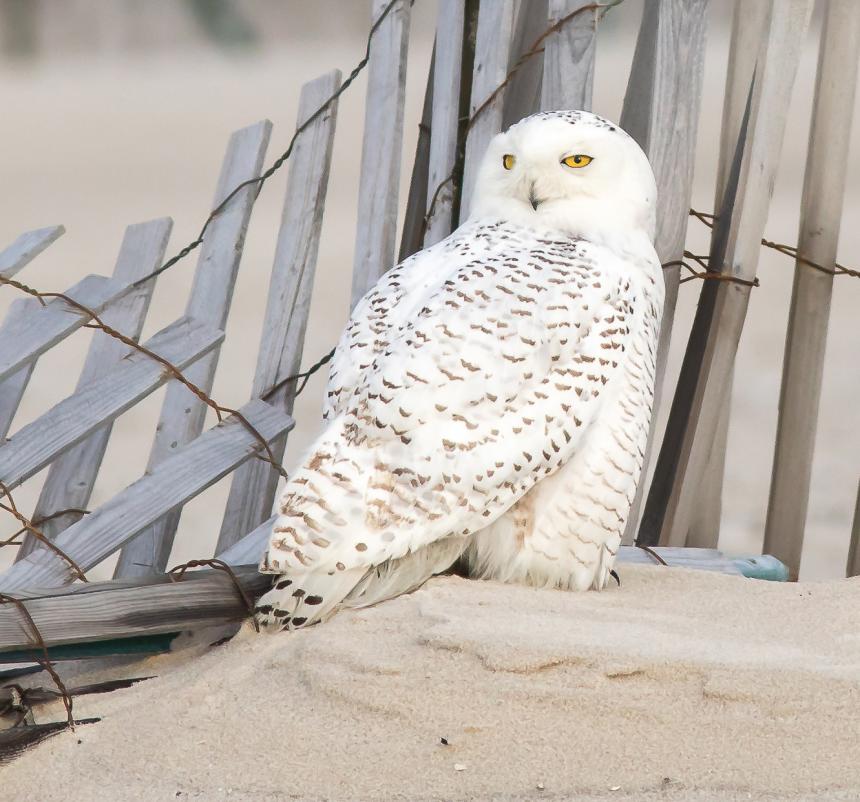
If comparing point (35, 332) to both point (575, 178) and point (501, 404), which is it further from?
point (575, 178)

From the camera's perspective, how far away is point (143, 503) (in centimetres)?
301

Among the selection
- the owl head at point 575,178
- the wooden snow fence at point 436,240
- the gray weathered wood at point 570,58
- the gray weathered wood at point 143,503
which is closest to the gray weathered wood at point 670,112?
the wooden snow fence at point 436,240

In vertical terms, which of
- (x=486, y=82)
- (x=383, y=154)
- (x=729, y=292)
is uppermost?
(x=486, y=82)

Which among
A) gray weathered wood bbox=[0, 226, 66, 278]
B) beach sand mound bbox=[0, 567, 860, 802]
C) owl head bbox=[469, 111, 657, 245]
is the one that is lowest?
beach sand mound bbox=[0, 567, 860, 802]

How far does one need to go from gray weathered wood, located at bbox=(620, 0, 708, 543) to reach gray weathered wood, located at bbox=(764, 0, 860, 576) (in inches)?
13.3

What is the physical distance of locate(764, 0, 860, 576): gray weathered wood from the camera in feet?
11.0

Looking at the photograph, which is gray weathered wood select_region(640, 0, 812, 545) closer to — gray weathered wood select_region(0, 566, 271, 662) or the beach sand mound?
the beach sand mound

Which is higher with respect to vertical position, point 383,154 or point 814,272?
point 383,154

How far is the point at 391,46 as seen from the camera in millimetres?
3594

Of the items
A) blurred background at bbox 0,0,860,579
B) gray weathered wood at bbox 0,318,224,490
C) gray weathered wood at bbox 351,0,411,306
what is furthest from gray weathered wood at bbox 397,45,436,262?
blurred background at bbox 0,0,860,579

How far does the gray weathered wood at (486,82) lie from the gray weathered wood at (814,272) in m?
0.85

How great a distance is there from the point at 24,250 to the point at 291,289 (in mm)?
732

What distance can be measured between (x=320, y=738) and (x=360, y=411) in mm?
756

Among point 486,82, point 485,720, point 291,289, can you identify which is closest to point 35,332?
point 291,289
